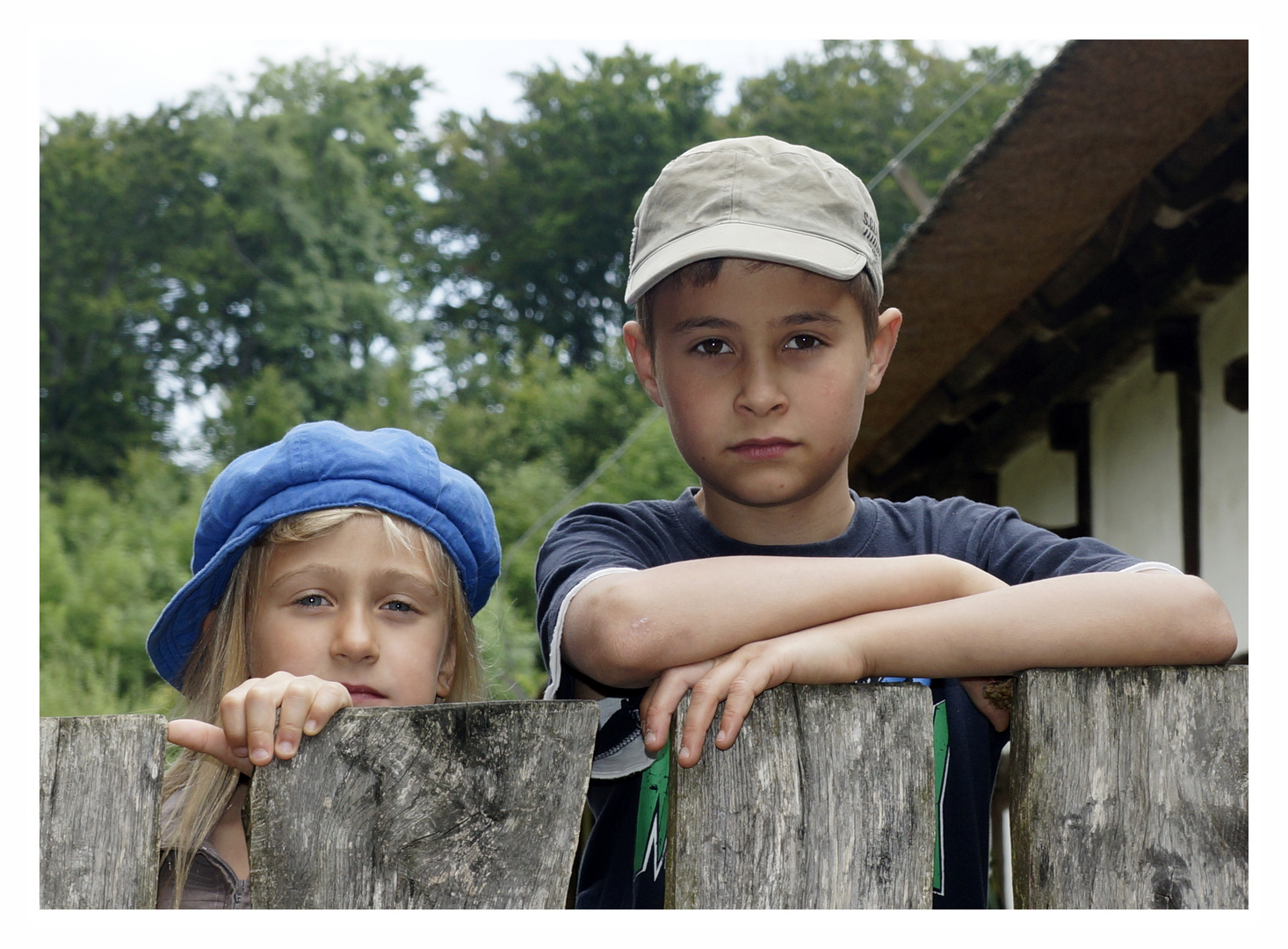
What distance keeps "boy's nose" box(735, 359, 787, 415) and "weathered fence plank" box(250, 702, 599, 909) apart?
1.86 feet

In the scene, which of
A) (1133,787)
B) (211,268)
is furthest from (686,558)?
(211,268)

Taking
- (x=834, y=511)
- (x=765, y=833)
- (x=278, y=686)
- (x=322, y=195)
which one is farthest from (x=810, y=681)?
(x=322, y=195)

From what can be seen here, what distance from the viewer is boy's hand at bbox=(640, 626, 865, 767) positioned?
3.58 ft

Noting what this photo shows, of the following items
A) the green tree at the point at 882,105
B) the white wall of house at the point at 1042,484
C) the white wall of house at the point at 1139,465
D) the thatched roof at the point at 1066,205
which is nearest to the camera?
the thatched roof at the point at 1066,205

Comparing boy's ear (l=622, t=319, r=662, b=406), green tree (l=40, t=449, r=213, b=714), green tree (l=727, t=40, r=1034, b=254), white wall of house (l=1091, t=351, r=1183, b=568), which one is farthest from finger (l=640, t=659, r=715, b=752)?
green tree (l=727, t=40, r=1034, b=254)

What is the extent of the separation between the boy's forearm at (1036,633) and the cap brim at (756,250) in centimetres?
51

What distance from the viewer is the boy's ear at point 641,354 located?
1742mm

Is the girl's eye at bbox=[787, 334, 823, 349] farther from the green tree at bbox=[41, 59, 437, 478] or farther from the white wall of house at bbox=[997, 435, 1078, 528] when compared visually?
the green tree at bbox=[41, 59, 437, 478]

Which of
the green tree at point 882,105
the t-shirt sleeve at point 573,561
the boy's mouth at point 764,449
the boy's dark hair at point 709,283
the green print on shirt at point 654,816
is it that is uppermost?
the green tree at point 882,105

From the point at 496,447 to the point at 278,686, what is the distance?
2220 centimetres

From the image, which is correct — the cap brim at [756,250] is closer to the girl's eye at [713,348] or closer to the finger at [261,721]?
the girl's eye at [713,348]

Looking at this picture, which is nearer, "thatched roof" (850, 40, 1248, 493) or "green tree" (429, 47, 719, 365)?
"thatched roof" (850, 40, 1248, 493)

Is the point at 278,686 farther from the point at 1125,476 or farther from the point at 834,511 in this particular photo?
the point at 1125,476

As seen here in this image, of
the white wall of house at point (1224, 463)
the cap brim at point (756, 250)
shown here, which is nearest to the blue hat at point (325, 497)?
the cap brim at point (756, 250)
